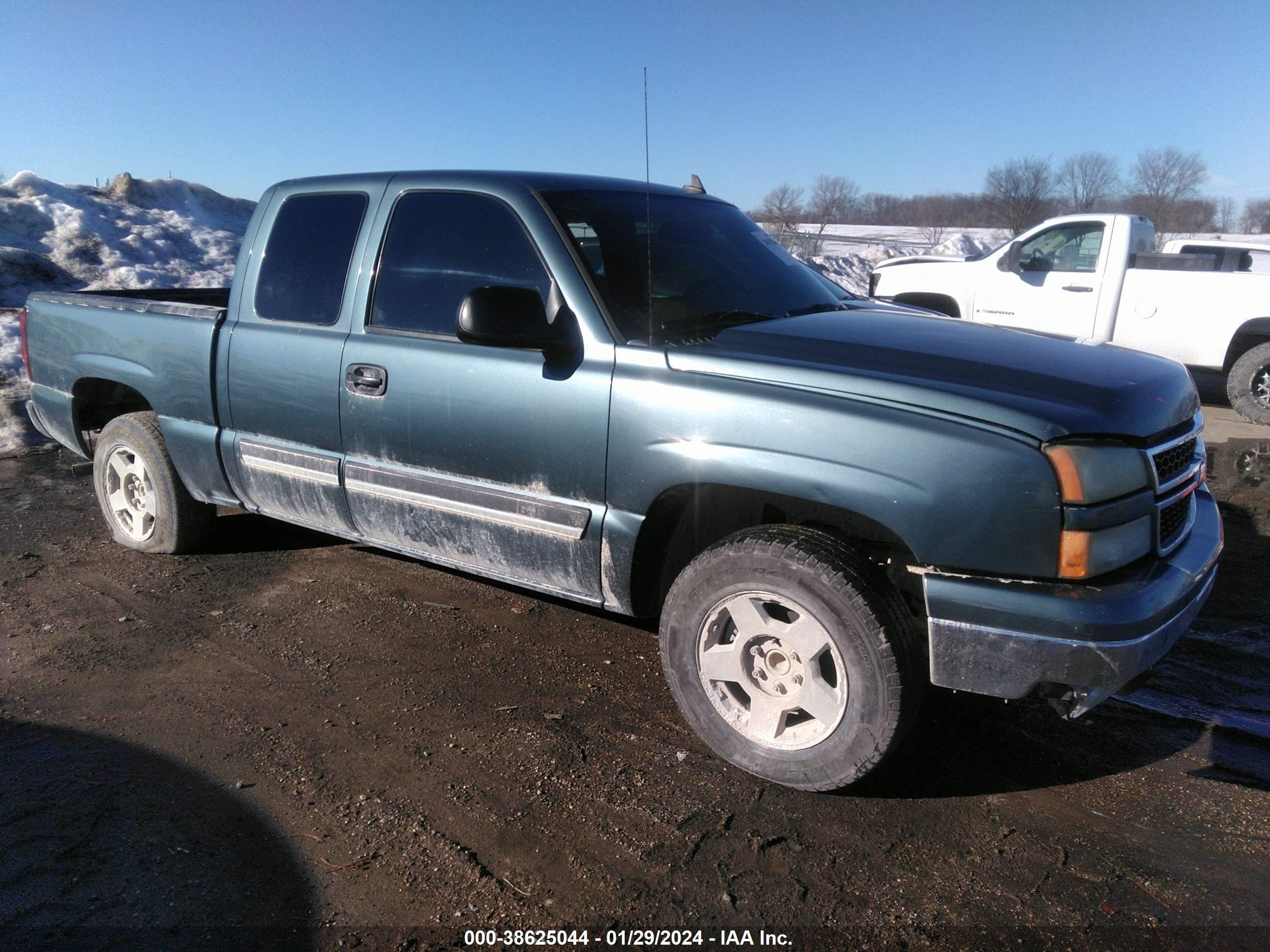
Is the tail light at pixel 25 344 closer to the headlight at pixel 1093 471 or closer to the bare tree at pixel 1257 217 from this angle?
the headlight at pixel 1093 471

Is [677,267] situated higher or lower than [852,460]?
higher

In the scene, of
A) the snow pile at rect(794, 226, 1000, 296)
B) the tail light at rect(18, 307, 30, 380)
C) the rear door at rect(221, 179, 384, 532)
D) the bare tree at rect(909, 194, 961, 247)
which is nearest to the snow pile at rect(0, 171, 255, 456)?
the tail light at rect(18, 307, 30, 380)

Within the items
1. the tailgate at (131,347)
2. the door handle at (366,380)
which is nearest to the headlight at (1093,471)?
the door handle at (366,380)

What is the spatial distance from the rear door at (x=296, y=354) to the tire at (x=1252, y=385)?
8606mm

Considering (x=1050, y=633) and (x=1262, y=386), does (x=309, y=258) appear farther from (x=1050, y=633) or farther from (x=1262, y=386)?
(x=1262, y=386)

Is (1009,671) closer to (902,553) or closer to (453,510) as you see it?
(902,553)

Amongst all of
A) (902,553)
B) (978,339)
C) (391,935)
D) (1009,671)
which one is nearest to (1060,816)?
(1009,671)

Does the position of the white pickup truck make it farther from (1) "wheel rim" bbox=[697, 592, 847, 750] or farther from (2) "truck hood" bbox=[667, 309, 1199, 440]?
(1) "wheel rim" bbox=[697, 592, 847, 750]

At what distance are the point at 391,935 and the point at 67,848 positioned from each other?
3.44 feet

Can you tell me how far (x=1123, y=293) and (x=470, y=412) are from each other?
8.41 metres

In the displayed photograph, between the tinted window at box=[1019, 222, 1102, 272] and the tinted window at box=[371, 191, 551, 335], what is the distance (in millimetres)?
8125

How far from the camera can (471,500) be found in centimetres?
334

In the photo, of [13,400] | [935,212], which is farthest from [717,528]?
[935,212]

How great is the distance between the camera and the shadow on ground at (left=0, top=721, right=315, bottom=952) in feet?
7.10
